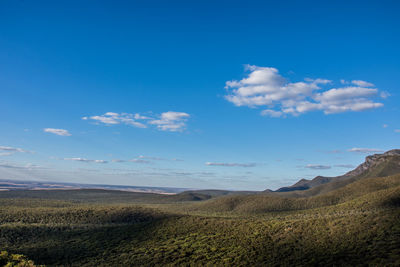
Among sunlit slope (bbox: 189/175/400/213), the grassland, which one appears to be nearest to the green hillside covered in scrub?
the grassland

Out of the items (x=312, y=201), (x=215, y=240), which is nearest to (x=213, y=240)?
(x=215, y=240)

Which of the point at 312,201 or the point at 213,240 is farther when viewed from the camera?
the point at 312,201

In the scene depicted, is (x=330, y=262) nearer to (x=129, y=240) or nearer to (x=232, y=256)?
(x=232, y=256)

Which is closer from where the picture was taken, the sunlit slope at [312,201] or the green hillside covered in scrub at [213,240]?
the green hillside covered in scrub at [213,240]

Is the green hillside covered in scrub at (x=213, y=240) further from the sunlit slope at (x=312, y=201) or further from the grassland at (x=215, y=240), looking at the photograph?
the sunlit slope at (x=312, y=201)

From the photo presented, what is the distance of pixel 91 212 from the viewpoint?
81000mm

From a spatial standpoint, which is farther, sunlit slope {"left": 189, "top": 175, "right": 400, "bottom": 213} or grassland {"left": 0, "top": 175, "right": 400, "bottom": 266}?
sunlit slope {"left": 189, "top": 175, "right": 400, "bottom": 213}

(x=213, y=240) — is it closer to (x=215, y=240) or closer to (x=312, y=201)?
(x=215, y=240)

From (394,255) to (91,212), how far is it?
244ft

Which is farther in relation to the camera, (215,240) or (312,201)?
(312,201)

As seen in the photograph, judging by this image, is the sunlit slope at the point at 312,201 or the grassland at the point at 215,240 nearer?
the grassland at the point at 215,240

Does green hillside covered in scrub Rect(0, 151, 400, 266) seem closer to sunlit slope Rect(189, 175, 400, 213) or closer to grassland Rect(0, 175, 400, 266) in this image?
grassland Rect(0, 175, 400, 266)

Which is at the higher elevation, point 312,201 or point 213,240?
point 312,201

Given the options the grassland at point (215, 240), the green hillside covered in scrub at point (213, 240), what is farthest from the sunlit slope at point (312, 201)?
the grassland at point (215, 240)
